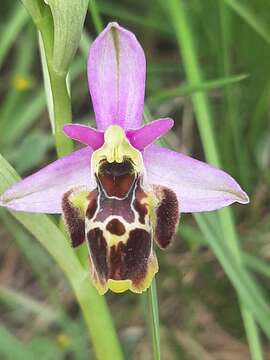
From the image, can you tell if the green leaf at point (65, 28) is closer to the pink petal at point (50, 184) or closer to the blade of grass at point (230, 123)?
the pink petal at point (50, 184)

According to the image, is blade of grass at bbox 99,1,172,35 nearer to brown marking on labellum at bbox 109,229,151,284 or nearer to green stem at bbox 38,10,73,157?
green stem at bbox 38,10,73,157

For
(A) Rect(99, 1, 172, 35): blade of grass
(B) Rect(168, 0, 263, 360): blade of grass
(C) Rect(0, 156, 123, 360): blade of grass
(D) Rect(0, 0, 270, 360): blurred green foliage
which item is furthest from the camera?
(A) Rect(99, 1, 172, 35): blade of grass

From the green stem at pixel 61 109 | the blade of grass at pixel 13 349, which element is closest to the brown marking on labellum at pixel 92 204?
the green stem at pixel 61 109

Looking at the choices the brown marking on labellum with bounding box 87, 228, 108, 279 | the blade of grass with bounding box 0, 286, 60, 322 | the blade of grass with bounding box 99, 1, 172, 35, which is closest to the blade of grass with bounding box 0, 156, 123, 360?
the brown marking on labellum with bounding box 87, 228, 108, 279

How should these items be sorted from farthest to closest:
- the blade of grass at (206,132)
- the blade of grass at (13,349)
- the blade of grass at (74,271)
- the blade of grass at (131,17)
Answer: the blade of grass at (131,17) < the blade of grass at (13,349) < the blade of grass at (206,132) < the blade of grass at (74,271)

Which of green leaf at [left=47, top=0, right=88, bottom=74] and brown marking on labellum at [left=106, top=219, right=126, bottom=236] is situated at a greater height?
green leaf at [left=47, top=0, right=88, bottom=74]

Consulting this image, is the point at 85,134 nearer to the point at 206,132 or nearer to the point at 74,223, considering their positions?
the point at 74,223
